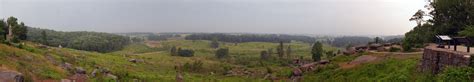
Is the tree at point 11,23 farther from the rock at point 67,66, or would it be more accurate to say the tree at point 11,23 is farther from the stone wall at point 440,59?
the stone wall at point 440,59

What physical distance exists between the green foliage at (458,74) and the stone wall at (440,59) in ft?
3.79

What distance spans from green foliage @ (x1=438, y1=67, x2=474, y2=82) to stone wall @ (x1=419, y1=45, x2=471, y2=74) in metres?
1.15

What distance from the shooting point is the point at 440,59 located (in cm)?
2866

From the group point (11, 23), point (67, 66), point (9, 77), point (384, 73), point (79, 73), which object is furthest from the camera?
point (11, 23)

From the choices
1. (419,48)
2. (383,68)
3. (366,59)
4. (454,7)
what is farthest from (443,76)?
(419,48)

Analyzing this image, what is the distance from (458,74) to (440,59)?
15.1ft

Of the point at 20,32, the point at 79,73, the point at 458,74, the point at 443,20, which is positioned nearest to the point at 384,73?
the point at 458,74

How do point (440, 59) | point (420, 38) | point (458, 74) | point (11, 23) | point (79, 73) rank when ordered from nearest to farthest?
point (458, 74) < point (440, 59) < point (79, 73) < point (420, 38) < point (11, 23)

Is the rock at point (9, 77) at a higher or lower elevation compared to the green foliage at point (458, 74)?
lower

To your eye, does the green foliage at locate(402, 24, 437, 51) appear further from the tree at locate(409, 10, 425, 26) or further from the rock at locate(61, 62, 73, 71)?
the rock at locate(61, 62, 73, 71)

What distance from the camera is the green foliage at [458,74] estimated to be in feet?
78.6

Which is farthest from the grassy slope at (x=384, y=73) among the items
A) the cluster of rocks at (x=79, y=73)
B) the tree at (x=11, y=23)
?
the tree at (x=11, y=23)

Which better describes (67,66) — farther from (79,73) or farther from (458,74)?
(458,74)

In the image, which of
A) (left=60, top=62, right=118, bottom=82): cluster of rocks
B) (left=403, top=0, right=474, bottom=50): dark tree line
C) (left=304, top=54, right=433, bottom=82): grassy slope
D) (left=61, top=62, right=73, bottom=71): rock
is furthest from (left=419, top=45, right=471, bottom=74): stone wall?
(left=61, top=62, right=73, bottom=71): rock
